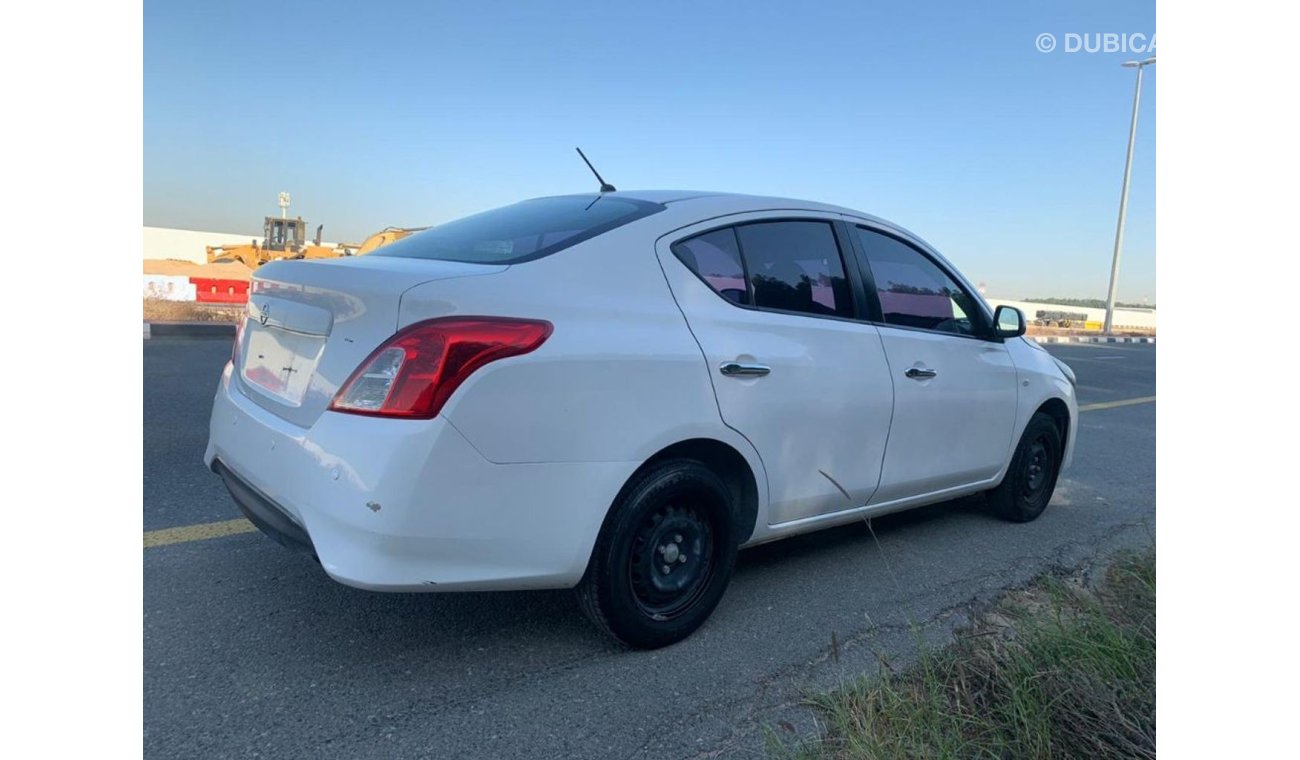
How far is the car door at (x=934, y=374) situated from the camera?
11.8 feet

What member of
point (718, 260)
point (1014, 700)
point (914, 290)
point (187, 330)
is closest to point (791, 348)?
point (718, 260)

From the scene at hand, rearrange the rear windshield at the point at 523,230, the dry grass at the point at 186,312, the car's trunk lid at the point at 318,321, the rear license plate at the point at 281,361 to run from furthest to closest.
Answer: the dry grass at the point at 186,312 < the rear windshield at the point at 523,230 < the rear license plate at the point at 281,361 < the car's trunk lid at the point at 318,321

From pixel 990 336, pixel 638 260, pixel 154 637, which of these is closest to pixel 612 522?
pixel 638 260

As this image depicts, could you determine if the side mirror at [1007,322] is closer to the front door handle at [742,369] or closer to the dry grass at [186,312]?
the front door handle at [742,369]

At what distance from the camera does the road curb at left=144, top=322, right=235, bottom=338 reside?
467 inches

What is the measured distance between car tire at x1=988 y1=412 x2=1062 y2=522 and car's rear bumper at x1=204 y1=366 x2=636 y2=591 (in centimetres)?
267

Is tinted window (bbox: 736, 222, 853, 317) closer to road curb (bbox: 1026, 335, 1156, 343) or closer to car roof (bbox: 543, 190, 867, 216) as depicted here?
car roof (bbox: 543, 190, 867, 216)

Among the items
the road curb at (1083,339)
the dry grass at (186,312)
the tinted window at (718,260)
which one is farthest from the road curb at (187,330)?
the road curb at (1083,339)

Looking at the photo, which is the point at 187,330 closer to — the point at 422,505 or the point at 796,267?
the point at 796,267

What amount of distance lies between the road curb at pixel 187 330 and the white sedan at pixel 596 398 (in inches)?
401

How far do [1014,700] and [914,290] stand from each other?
2060 millimetres

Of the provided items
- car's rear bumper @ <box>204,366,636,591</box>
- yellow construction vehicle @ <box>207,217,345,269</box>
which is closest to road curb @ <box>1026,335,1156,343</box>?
yellow construction vehicle @ <box>207,217,345,269</box>

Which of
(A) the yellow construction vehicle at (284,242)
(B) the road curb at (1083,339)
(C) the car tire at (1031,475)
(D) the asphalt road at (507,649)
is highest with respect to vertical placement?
(A) the yellow construction vehicle at (284,242)

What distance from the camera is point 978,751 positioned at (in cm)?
207
